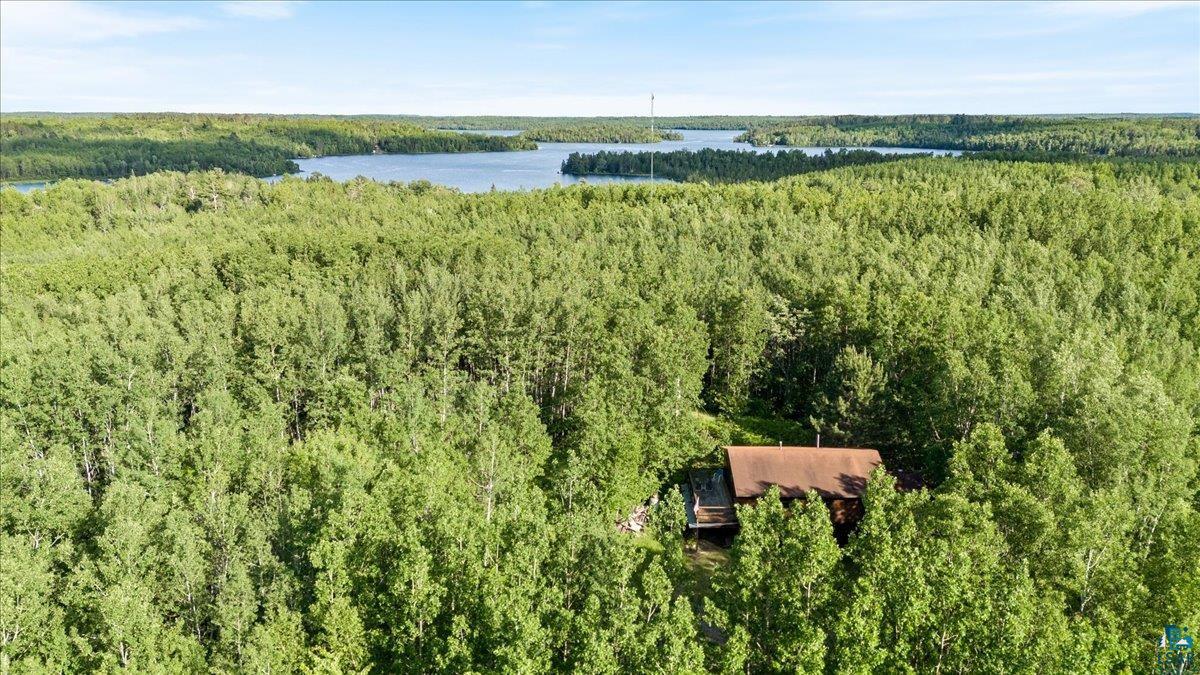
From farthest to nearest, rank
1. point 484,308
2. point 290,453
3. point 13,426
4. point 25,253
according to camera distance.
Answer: point 25,253 → point 484,308 → point 13,426 → point 290,453

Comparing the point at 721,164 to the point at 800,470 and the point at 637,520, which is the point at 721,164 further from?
the point at 637,520

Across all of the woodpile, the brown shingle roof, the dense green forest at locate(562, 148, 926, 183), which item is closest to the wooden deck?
the brown shingle roof

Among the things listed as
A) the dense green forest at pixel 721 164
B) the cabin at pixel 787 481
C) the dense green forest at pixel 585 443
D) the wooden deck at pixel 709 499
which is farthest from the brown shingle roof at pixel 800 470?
the dense green forest at pixel 721 164

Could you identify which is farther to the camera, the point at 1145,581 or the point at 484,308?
the point at 484,308

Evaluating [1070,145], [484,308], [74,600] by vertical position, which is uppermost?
[1070,145]

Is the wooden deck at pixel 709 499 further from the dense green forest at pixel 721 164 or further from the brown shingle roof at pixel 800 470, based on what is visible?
the dense green forest at pixel 721 164

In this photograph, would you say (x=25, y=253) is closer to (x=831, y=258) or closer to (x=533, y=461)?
(x=533, y=461)

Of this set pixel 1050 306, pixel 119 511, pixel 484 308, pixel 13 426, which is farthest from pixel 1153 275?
pixel 13 426

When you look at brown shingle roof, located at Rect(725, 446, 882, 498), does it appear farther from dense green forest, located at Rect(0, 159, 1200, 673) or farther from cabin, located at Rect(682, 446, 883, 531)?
dense green forest, located at Rect(0, 159, 1200, 673)
